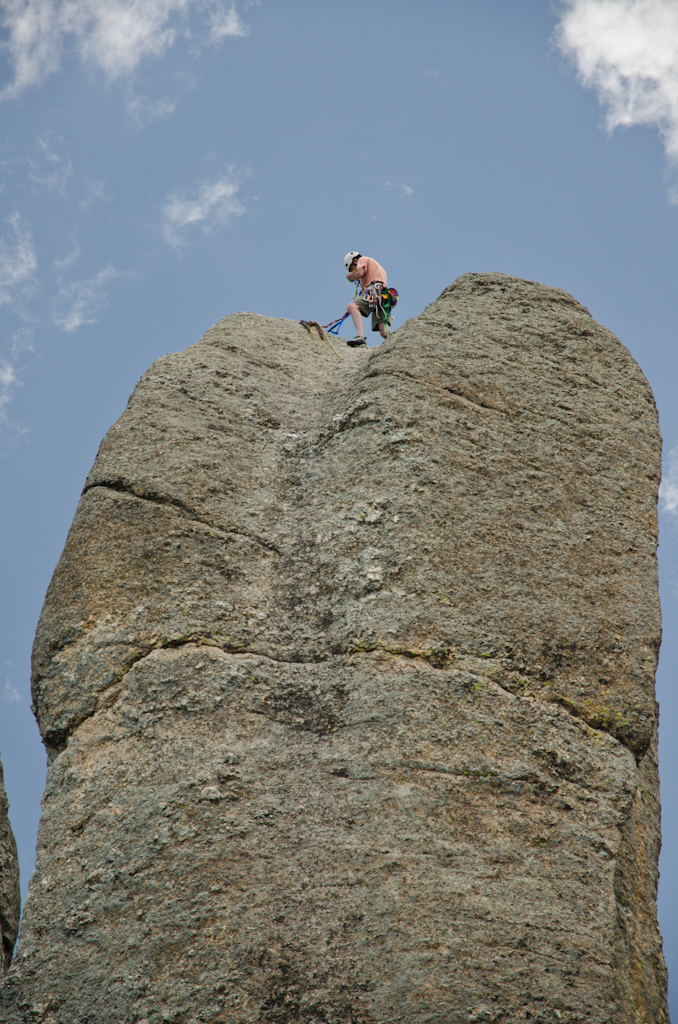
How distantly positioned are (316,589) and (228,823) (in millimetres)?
1619

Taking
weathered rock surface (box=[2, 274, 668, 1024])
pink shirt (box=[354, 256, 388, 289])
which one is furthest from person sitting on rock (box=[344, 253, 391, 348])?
weathered rock surface (box=[2, 274, 668, 1024])

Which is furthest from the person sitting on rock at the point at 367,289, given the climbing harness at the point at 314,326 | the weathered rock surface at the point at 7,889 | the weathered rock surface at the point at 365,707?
the weathered rock surface at the point at 7,889

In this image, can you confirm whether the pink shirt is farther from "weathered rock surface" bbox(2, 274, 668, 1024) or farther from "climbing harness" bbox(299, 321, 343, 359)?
"weathered rock surface" bbox(2, 274, 668, 1024)

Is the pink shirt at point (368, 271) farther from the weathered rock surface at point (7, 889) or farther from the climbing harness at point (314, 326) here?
the weathered rock surface at point (7, 889)

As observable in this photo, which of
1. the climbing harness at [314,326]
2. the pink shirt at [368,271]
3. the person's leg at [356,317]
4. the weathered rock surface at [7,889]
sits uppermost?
the pink shirt at [368,271]

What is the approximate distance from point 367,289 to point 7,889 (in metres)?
9.14

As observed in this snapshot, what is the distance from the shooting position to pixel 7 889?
558cm

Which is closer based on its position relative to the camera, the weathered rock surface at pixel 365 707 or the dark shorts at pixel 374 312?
the weathered rock surface at pixel 365 707

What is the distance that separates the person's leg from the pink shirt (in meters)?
0.59

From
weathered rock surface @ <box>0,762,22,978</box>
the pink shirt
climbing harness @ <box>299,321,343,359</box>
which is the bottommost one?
weathered rock surface @ <box>0,762,22,978</box>

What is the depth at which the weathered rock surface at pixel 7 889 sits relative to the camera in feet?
18.1

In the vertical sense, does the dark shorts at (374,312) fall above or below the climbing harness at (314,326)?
above

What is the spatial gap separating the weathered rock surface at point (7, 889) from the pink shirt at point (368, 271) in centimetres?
885

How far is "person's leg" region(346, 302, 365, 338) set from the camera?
455 inches
